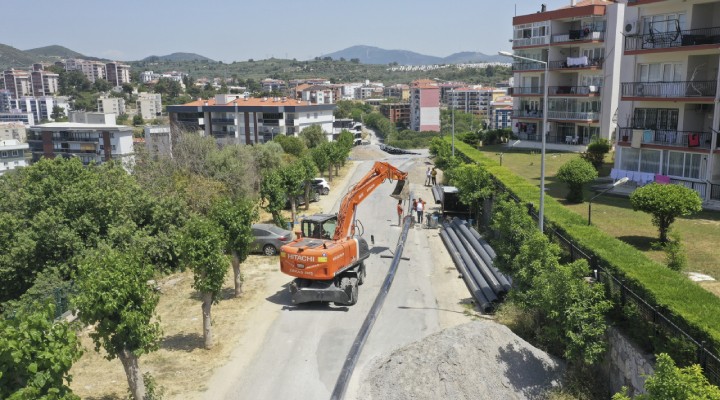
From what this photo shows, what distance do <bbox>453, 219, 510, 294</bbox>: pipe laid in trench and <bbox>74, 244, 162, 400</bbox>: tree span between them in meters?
11.6

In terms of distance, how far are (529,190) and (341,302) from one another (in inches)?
421

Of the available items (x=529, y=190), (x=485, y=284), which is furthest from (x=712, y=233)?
(x=485, y=284)

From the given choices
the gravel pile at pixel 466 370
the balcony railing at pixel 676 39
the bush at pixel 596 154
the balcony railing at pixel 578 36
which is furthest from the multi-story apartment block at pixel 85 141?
the gravel pile at pixel 466 370

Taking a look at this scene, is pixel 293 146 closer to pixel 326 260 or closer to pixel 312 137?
A: pixel 312 137

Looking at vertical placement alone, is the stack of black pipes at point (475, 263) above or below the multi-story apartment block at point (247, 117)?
below

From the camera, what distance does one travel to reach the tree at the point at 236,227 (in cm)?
1972

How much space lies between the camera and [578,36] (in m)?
49.7

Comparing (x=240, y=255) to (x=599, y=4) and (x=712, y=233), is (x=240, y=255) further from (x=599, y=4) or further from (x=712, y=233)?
(x=599, y=4)

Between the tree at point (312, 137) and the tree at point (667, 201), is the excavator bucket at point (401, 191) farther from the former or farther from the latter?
the tree at point (312, 137)

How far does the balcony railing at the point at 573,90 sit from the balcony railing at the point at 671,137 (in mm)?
18812

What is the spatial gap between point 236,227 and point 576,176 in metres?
17.2

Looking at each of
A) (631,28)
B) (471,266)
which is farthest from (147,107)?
(471,266)

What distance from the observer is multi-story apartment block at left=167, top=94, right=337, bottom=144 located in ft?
287

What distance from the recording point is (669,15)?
95.7ft
